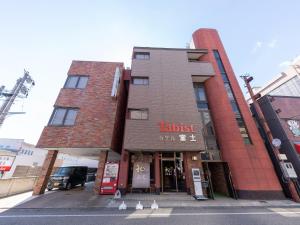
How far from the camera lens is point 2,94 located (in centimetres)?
1424

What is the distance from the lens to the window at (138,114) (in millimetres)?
11812

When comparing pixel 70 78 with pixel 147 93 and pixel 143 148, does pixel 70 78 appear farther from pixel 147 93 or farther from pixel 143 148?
pixel 143 148

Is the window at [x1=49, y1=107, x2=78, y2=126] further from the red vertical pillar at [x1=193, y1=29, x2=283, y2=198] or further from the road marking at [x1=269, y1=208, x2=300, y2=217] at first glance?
the road marking at [x1=269, y1=208, x2=300, y2=217]

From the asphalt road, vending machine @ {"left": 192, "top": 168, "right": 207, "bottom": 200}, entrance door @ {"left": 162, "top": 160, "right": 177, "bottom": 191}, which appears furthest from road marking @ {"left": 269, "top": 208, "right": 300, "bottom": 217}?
entrance door @ {"left": 162, "top": 160, "right": 177, "bottom": 191}

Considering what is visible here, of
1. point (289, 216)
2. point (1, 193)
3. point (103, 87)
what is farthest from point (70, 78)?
point (289, 216)

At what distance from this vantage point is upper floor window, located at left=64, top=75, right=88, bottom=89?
1369cm

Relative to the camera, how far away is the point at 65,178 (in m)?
13.1

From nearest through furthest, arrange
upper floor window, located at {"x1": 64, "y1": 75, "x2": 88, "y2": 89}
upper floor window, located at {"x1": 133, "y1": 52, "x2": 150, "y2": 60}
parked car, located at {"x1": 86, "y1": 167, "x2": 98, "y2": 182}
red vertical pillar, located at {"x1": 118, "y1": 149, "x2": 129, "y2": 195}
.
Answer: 1. red vertical pillar, located at {"x1": 118, "y1": 149, "x2": 129, "y2": 195}
2. upper floor window, located at {"x1": 64, "y1": 75, "x2": 88, "y2": 89}
3. upper floor window, located at {"x1": 133, "y1": 52, "x2": 150, "y2": 60}
4. parked car, located at {"x1": 86, "y1": 167, "x2": 98, "y2": 182}

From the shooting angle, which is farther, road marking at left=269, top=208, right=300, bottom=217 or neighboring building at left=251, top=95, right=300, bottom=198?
neighboring building at left=251, top=95, right=300, bottom=198

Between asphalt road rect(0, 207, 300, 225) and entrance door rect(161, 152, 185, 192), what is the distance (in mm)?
3509

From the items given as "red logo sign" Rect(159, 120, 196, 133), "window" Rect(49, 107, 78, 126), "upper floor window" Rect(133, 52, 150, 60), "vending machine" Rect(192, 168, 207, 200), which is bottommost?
"vending machine" Rect(192, 168, 207, 200)

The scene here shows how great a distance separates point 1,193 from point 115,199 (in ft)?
27.3

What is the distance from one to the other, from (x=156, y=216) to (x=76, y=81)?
533 inches

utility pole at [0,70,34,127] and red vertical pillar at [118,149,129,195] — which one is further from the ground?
utility pole at [0,70,34,127]
